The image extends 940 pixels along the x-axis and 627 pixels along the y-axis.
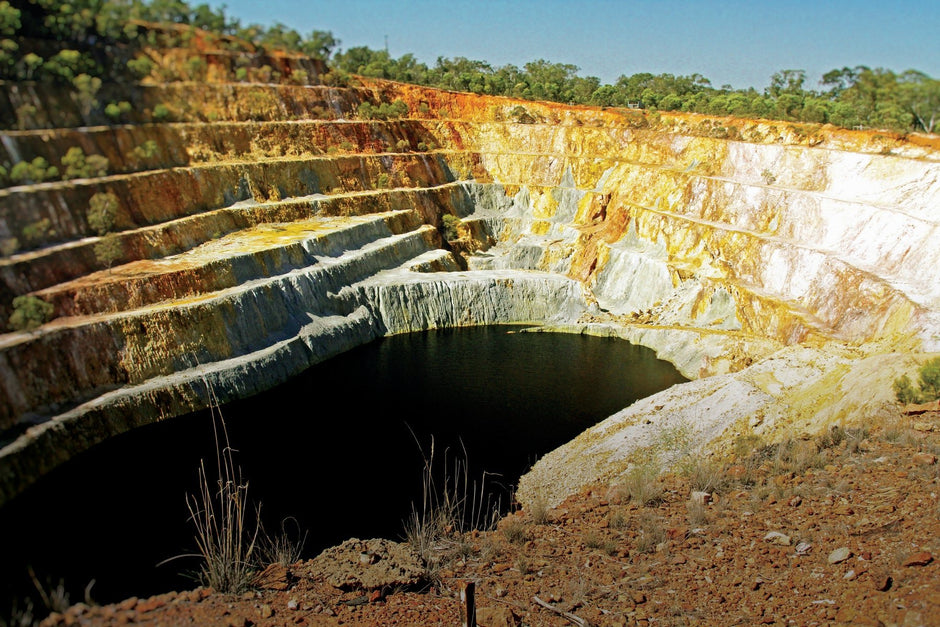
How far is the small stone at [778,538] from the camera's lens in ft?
43.9

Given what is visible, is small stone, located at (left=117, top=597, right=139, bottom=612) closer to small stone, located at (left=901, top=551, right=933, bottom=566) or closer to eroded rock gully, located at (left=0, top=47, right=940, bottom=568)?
eroded rock gully, located at (left=0, top=47, right=940, bottom=568)

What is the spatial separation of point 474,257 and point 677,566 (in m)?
50.0

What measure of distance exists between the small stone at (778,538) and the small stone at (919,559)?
241cm

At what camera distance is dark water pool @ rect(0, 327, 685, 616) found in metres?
20.5

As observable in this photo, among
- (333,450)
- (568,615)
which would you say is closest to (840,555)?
(568,615)

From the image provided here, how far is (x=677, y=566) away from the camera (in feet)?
44.3

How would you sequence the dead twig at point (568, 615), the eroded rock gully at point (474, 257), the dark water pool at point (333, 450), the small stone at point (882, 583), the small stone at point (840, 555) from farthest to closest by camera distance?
the eroded rock gully at point (474, 257)
the dark water pool at point (333, 450)
the small stone at point (840, 555)
the dead twig at point (568, 615)
the small stone at point (882, 583)

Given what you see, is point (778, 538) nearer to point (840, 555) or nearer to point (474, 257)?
point (840, 555)

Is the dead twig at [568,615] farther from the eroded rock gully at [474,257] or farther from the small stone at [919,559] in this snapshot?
the eroded rock gully at [474,257]

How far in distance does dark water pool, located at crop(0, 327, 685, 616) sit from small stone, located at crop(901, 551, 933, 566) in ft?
32.6

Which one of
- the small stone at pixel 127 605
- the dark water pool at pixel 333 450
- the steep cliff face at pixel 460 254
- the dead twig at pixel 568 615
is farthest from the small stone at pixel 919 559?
the small stone at pixel 127 605

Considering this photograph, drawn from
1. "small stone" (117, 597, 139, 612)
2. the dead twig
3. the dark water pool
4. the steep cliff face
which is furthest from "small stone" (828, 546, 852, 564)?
"small stone" (117, 597, 139, 612)

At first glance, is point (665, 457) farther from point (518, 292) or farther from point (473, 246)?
point (473, 246)

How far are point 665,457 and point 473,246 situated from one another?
4155 cm
